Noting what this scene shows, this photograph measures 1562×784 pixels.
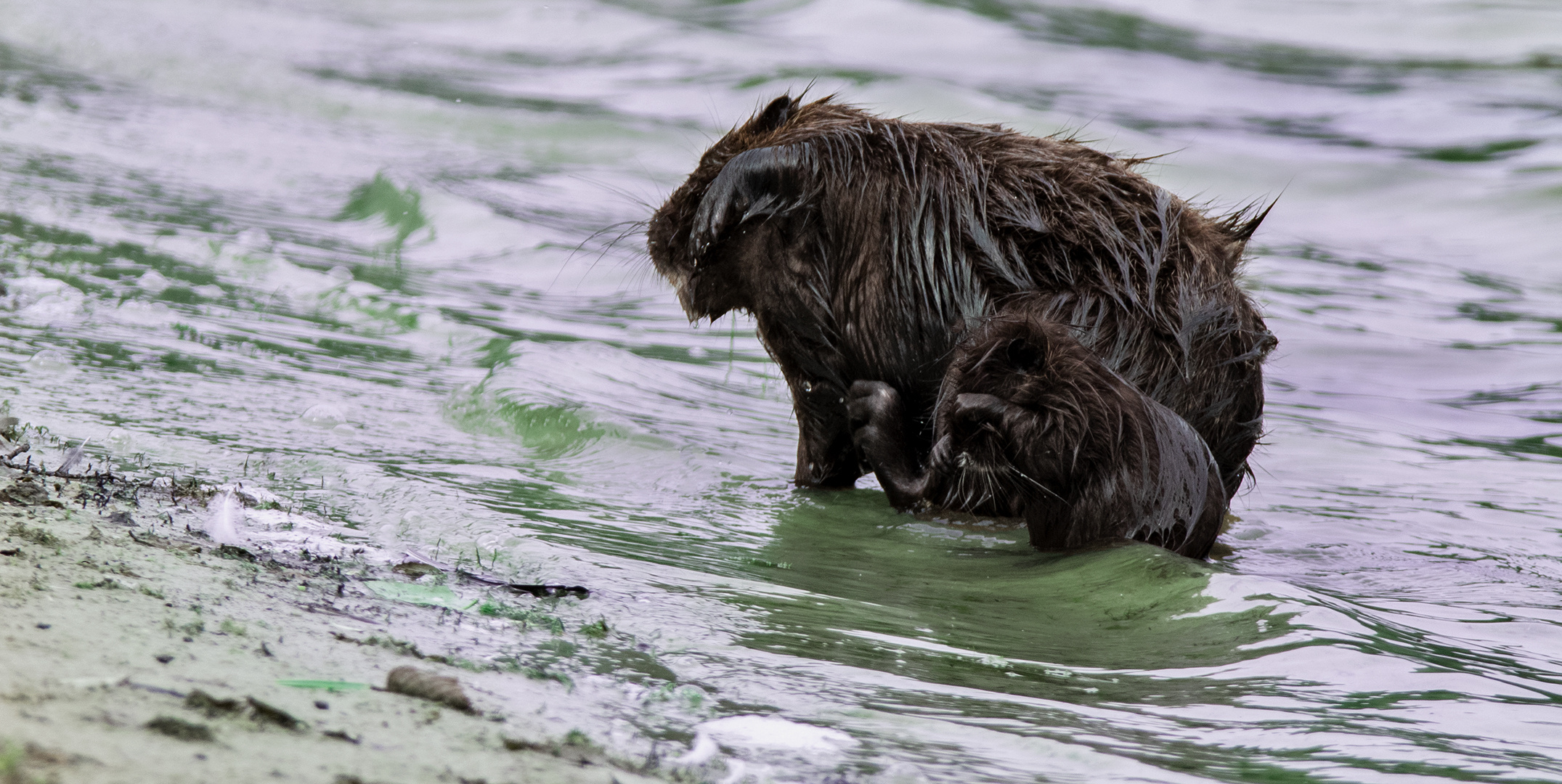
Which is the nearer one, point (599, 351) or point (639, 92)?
point (599, 351)

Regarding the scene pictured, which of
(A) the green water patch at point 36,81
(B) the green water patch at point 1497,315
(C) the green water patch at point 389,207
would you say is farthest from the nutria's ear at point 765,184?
(A) the green water patch at point 36,81

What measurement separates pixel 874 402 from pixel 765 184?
2.08 ft

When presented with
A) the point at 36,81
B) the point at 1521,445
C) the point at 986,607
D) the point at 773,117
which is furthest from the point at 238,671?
the point at 36,81

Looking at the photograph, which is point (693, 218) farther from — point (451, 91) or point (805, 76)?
point (451, 91)

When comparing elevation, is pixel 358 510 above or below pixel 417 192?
below

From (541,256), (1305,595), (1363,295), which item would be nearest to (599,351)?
(541,256)

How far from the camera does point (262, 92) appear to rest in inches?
481

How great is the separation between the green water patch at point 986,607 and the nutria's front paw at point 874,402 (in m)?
0.34

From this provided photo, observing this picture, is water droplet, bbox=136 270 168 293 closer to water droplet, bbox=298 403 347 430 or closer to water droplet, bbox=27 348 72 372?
water droplet, bbox=27 348 72 372

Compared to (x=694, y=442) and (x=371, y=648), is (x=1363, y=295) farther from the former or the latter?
(x=371, y=648)

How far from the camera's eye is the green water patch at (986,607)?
2.81 m

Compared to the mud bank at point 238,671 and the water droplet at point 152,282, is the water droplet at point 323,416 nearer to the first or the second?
the mud bank at point 238,671

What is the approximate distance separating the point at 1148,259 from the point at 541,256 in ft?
16.4

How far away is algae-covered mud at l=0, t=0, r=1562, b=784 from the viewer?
2.20m
